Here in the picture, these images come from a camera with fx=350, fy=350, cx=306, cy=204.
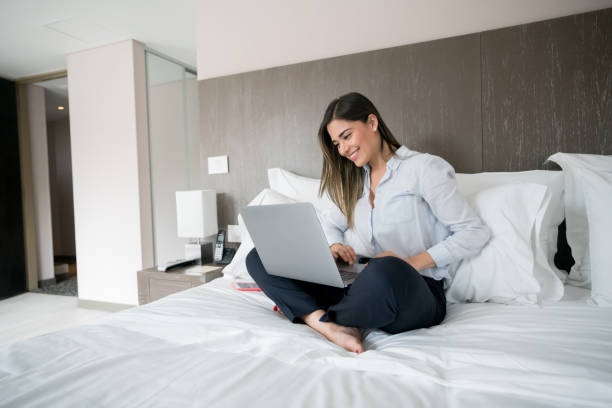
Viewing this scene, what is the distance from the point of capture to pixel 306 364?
82 cm

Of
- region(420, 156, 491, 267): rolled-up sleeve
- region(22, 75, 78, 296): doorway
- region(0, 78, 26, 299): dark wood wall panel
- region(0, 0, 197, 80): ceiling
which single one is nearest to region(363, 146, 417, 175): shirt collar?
region(420, 156, 491, 267): rolled-up sleeve

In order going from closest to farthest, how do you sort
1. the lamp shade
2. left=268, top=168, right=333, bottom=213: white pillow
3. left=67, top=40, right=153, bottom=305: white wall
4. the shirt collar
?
the shirt collar
left=268, top=168, right=333, bottom=213: white pillow
the lamp shade
left=67, top=40, right=153, bottom=305: white wall

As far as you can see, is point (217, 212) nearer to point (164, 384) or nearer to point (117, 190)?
point (117, 190)

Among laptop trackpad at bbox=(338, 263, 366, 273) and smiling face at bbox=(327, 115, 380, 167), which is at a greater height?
smiling face at bbox=(327, 115, 380, 167)

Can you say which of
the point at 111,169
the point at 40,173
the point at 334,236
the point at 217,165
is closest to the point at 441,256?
the point at 334,236

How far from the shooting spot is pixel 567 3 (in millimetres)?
1611

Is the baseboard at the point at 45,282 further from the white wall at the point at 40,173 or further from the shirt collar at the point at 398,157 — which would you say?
the shirt collar at the point at 398,157

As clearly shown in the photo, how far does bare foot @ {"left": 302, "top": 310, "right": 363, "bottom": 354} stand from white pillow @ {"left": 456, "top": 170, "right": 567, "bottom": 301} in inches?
28.2

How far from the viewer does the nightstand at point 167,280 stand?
196 centimetres

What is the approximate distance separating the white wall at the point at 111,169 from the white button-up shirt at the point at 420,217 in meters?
2.41

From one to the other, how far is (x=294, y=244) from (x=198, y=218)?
1.28 meters

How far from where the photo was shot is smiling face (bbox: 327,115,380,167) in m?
1.43

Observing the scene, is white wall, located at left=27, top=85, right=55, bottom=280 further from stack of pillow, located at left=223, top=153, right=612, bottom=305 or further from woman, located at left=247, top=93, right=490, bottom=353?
stack of pillow, located at left=223, top=153, right=612, bottom=305

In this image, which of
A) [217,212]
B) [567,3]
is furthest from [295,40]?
[567,3]
